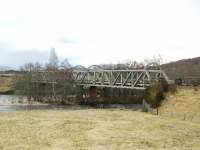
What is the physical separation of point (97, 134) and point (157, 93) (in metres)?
24.4

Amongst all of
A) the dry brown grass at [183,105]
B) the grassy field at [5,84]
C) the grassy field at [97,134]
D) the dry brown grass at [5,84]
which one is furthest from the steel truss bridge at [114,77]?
the dry brown grass at [5,84]

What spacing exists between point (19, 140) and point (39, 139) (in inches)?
54.5

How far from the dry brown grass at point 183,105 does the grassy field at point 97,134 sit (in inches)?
201

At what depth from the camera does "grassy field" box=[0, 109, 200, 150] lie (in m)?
28.5

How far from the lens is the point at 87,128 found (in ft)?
121

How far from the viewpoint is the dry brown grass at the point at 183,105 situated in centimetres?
4650

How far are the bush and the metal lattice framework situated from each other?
5.02 metres

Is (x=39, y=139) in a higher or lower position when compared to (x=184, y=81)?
lower

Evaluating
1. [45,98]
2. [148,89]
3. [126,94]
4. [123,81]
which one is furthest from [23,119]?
[126,94]

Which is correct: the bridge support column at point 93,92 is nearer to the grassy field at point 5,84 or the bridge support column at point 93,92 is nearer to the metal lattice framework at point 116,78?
the metal lattice framework at point 116,78

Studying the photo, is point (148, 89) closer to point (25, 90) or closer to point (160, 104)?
point (160, 104)

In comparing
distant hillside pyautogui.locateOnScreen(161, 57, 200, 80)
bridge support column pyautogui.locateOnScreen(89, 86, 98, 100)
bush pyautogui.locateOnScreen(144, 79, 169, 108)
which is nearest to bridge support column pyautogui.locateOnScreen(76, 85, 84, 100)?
bridge support column pyautogui.locateOnScreen(89, 86, 98, 100)

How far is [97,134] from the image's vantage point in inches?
1312

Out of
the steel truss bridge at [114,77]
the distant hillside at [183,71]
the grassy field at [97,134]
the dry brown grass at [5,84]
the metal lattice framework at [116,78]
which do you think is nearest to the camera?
the grassy field at [97,134]
